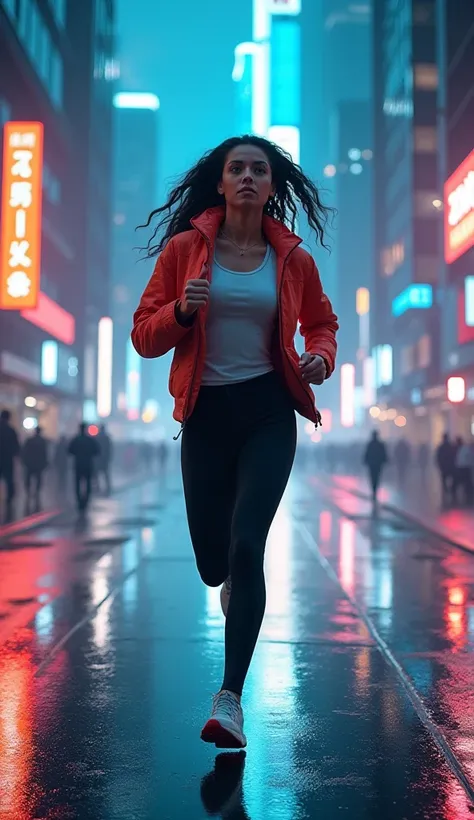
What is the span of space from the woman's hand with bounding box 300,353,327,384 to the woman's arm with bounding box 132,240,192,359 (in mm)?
482

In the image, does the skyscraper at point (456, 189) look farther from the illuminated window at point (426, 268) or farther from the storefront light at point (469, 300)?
the illuminated window at point (426, 268)

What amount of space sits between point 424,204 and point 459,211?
24689 millimetres

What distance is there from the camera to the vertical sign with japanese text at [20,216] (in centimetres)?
3525

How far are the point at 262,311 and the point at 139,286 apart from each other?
19158 cm

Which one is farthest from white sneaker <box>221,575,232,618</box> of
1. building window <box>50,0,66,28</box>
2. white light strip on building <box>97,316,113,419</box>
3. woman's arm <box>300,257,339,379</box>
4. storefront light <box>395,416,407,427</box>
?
white light strip on building <box>97,316,113,419</box>

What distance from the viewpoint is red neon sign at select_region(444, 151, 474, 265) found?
36969 mm

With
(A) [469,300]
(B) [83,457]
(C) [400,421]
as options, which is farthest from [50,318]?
(C) [400,421]

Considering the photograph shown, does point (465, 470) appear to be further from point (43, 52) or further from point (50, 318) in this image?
point (43, 52)

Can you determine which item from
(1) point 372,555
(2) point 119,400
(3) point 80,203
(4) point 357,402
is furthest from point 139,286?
(1) point 372,555

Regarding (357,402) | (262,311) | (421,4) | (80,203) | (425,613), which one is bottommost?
(425,613)

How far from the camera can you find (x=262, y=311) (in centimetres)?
387

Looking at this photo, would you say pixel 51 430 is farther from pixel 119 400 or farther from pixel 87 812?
pixel 119 400

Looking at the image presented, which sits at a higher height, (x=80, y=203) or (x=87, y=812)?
(x=80, y=203)

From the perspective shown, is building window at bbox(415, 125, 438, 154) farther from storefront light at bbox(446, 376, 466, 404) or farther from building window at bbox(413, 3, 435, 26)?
storefront light at bbox(446, 376, 466, 404)
